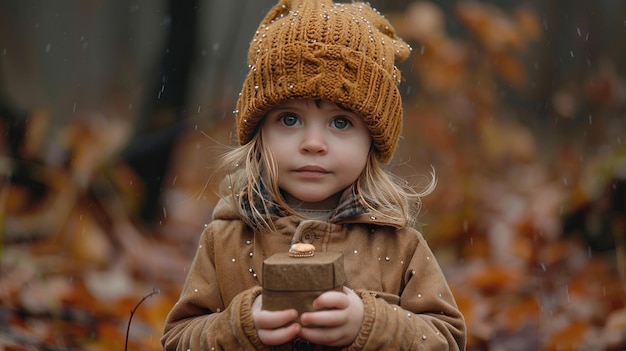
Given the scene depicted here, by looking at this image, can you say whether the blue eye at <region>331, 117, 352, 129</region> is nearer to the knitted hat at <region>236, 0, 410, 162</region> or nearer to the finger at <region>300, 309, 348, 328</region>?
the knitted hat at <region>236, 0, 410, 162</region>

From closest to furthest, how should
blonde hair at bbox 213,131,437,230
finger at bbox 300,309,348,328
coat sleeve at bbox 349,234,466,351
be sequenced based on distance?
finger at bbox 300,309,348,328, coat sleeve at bbox 349,234,466,351, blonde hair at bbox 213,131,437,230

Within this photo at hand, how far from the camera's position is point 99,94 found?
6.60 m

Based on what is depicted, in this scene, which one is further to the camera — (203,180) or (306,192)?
(203,180)

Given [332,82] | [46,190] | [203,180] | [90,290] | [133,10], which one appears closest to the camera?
[332,82]

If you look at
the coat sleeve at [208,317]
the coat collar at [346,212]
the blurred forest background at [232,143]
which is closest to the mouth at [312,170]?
the coat collar at [346,212]

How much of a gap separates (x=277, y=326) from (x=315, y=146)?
0.51 meters

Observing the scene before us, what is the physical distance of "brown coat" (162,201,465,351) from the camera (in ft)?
7.92

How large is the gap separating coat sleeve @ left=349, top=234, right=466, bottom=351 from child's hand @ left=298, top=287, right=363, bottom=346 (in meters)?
0.03

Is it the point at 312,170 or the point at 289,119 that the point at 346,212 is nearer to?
the point at 312,170

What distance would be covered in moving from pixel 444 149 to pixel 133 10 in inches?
101

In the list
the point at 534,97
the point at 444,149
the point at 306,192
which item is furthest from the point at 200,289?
the point at 534,97

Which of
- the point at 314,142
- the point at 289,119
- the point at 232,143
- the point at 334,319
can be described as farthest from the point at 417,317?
the point at 232,143

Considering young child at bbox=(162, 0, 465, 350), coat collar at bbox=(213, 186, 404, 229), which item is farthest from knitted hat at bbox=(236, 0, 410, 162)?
coat collar at bbox=(213, 186, 404, 229)

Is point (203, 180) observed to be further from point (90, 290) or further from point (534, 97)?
point (534, 97)
